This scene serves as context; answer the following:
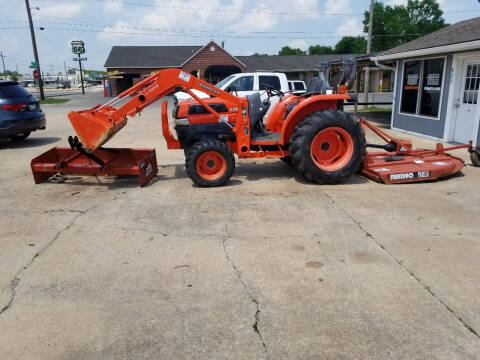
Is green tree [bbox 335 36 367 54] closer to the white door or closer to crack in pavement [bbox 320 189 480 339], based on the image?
the white door

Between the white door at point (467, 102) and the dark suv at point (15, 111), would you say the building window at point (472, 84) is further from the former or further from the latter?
the dark suv at point (15, 111)

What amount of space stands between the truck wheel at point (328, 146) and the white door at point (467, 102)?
4.64 metres

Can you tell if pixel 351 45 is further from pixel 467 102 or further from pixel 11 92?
pixel 11 92

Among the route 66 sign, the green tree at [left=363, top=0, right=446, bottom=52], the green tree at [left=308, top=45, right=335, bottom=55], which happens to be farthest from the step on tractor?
the green tree at [left=308, top=45, right=335, bottom=55]

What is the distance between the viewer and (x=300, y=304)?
3.15 meters

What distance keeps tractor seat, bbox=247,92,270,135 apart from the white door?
5.69 metres

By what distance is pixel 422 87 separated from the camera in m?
11.2

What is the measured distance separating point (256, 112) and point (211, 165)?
1.23 meters

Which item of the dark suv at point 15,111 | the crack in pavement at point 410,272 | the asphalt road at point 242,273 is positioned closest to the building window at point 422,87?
the asphalt road at point 242,273

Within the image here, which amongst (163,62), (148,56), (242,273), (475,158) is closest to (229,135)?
(242,273)

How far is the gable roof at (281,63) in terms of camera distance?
140 ft

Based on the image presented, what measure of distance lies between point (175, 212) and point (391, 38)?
6413 cm

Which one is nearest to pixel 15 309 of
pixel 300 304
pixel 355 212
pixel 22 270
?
pixel 22 270

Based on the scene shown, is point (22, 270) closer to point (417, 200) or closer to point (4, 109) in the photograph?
point (417, 200)
